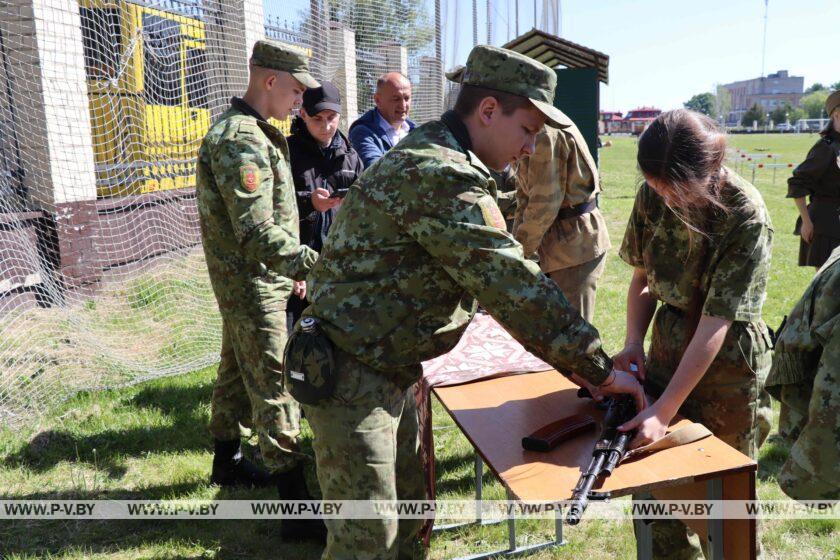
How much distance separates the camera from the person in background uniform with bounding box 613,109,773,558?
2.01 m

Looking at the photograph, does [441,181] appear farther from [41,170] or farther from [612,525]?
[41,170]

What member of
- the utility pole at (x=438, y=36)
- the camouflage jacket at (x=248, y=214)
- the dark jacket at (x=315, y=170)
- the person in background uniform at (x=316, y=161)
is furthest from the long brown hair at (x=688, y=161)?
the utility pole at (x=438, y=36)

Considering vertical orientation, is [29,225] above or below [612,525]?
above

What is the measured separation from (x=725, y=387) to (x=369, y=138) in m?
3.31

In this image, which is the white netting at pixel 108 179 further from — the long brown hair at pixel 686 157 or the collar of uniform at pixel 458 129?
the long brown hair at pixel 686 157

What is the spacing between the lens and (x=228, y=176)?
2.83 meters

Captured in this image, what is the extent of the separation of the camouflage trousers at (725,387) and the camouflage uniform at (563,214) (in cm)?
129

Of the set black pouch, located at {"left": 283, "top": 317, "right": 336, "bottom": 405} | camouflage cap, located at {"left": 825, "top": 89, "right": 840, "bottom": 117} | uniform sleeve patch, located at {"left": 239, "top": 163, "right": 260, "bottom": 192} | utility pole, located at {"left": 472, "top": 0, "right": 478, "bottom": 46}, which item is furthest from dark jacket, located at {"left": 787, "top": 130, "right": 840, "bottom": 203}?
utility pole, located at {"left": 472, "top": 0, "right": 478, "bottom": 46}

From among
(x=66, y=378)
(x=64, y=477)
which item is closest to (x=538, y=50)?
(x=66, y=378)

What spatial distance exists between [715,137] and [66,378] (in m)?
4.37

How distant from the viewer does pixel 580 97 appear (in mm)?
10383

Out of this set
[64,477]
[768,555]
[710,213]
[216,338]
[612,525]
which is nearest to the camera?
[710,213]

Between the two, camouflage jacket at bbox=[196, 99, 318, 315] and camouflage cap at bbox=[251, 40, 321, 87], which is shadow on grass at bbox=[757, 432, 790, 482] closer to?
camouflage jacket at bbox=[196, 99, 318, 315]

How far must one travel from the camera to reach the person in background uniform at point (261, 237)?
112 inches
